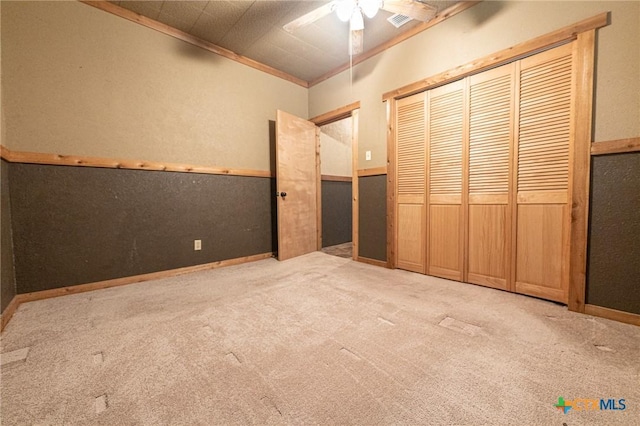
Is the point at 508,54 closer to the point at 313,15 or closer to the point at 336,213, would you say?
the point at 313,15

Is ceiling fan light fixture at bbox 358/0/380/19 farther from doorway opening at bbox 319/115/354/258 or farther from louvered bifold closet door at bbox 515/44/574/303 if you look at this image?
doorway opening at bbox 319/115/354/258

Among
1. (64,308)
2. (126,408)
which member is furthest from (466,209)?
(64,308)

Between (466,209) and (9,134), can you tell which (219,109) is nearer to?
(9,134)

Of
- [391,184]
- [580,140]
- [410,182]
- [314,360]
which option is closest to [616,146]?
[580,140]

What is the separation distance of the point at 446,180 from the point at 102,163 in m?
3.33

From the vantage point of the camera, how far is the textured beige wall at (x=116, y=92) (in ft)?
6.59

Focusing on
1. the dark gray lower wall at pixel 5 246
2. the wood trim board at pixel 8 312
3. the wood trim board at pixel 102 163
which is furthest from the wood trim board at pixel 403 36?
the wood trim board at pixel 8 312

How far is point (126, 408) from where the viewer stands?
966mm

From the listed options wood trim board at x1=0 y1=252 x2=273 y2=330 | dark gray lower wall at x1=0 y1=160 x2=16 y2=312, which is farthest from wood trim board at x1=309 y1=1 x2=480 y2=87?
dark gray lower wall at x1=0 y1=160 x2=16 y2=312

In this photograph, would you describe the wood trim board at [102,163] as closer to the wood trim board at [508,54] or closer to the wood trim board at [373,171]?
the wood trim board at [373,171]

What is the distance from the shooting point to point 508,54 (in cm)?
206

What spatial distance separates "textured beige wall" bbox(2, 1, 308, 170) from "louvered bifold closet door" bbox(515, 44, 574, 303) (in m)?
2.98

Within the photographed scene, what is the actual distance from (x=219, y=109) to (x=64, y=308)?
2.45 metres

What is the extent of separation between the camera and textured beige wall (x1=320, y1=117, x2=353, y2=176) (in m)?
4.39
